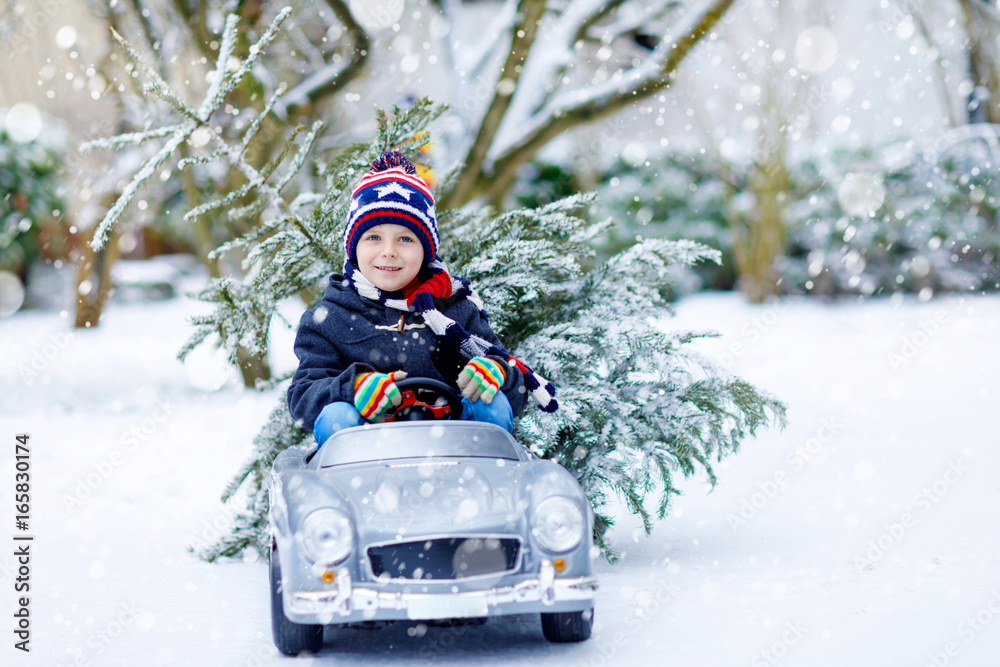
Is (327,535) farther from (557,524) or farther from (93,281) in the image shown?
(93,281)

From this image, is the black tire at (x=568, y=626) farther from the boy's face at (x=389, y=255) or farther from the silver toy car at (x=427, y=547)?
the boy's face at (x=389, y=255)

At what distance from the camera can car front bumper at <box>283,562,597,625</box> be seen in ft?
8.73

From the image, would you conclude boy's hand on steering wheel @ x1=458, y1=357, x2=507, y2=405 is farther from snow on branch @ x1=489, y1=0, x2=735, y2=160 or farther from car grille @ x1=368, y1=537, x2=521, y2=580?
snow on branch @ x1=489, y1=0, x2=735, y2=160

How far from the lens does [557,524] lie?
2803 mm

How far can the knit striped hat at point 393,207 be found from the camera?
357cm

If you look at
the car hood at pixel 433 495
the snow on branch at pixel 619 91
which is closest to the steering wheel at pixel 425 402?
the car hood at pixel 433 495

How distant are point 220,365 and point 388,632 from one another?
9471 mm

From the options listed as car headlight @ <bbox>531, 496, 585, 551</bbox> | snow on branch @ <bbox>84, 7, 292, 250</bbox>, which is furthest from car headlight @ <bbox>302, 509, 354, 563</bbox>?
snow on branch @ <bbox>84, 7, 292, 250</bbox>

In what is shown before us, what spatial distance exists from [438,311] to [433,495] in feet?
3.28

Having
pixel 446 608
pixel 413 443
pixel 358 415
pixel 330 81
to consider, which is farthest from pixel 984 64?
pixel 446 608

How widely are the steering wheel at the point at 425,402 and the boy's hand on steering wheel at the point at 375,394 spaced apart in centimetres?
4

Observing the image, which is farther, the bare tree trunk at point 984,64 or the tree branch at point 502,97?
the bare tree trunk at point 984,64

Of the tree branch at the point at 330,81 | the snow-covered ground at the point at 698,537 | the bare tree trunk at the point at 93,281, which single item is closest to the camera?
the snow-covered ground at the point at 698,537

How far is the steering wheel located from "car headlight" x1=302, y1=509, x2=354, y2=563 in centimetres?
68
